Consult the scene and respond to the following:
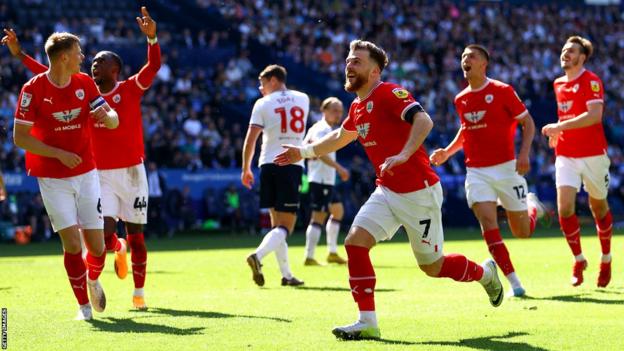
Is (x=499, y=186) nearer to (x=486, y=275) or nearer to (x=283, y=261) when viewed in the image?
(x=486, y=275)

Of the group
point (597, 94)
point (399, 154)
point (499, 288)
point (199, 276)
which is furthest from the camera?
point (199, 276)

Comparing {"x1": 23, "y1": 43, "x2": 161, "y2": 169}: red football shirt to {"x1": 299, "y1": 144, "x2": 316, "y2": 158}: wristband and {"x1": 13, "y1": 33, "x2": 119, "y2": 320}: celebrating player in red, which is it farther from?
{"x1": 299, "y1": 144, "x2": 316, "y2": 158}: wristband

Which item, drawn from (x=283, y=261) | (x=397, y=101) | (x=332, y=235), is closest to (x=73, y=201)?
(x=397, y=101)

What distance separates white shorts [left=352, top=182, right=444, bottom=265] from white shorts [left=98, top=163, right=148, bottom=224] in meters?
3.32

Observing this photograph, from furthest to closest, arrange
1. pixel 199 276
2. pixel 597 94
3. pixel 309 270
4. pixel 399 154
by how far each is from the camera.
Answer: pixel 309 270 < pixel 199 276 < pixel 597 94 < pixel 399 154

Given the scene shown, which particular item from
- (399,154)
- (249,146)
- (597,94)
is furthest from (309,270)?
(399,154)

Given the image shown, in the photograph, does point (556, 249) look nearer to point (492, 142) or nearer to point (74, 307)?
point (492, 142)

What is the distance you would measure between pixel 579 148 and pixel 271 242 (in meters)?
3.80

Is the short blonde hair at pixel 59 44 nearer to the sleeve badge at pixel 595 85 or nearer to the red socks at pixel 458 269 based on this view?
the red socks at pixel 458 269

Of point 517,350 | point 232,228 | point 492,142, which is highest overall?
point 492,142

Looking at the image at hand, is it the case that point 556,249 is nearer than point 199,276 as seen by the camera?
No

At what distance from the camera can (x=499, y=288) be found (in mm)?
9773

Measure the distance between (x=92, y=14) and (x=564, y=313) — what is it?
26.6m

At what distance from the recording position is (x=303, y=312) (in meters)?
10.3
